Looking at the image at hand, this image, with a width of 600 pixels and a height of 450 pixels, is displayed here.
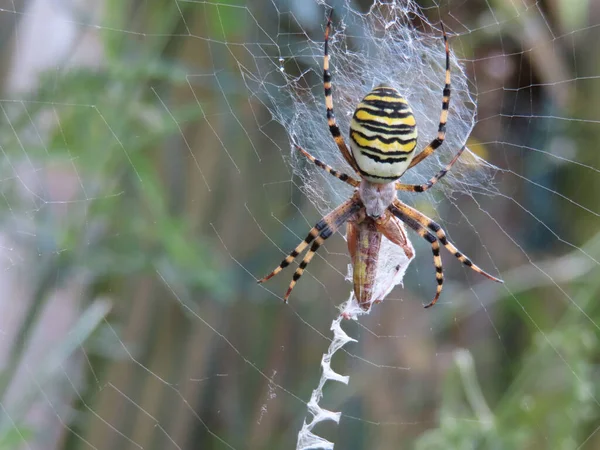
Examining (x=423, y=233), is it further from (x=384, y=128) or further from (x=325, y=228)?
(x=384, y=128)

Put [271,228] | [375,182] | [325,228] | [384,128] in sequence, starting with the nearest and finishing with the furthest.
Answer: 1. [384,128]
2. [375,182]
3. [325,228]
4. [271,228]

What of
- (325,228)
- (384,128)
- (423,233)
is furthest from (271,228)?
(384,128)

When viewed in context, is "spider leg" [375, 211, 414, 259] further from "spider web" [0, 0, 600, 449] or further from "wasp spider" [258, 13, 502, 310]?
"spider web" [0, 0, 600, 449]

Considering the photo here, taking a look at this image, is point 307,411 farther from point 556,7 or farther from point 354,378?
point 556,7

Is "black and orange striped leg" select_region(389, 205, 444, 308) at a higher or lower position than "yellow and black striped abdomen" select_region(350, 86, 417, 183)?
lower

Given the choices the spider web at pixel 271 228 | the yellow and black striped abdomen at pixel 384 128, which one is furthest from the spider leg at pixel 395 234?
the yellow and black striped abdomen at pixel 384 128

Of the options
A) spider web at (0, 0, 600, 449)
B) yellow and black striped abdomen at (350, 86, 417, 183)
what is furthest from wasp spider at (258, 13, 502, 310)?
spider web at (0, 0, 600, 449)

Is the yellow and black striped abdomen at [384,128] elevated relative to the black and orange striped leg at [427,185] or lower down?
elevated

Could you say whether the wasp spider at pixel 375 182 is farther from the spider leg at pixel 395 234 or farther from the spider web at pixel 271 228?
the spider web at pixel 271 228
